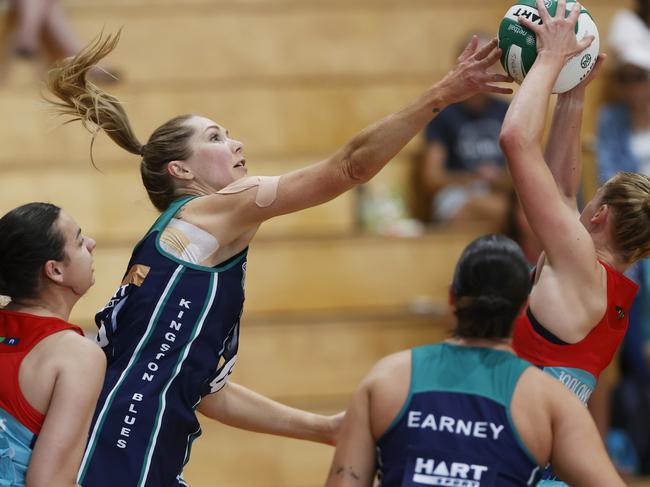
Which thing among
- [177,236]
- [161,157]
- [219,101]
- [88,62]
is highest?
[219,101]

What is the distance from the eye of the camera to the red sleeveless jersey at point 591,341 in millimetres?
2994

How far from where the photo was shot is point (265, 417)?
3412 millimetres

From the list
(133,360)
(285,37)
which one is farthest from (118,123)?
(285,37)

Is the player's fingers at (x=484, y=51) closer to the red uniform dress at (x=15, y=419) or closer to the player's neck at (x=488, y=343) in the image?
the player's neck at (x=488, y=343)

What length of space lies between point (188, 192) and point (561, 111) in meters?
1.11

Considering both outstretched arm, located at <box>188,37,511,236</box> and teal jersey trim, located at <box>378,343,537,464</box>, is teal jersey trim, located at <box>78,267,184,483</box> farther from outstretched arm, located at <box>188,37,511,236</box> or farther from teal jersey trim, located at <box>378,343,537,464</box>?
teal jersey trim, located at <box>378,343,537,464</box>

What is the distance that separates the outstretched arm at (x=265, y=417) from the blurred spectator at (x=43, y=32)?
3.86 meters

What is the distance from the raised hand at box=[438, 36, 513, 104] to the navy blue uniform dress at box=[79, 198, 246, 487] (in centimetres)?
75

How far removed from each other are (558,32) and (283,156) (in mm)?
3594

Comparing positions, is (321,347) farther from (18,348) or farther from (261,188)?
(18,348)

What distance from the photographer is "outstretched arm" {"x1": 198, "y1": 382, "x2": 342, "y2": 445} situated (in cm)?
338

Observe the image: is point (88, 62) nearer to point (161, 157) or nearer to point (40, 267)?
point (161, 157)

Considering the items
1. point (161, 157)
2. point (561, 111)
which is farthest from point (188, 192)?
point (561, 111)

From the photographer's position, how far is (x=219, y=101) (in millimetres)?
6938
